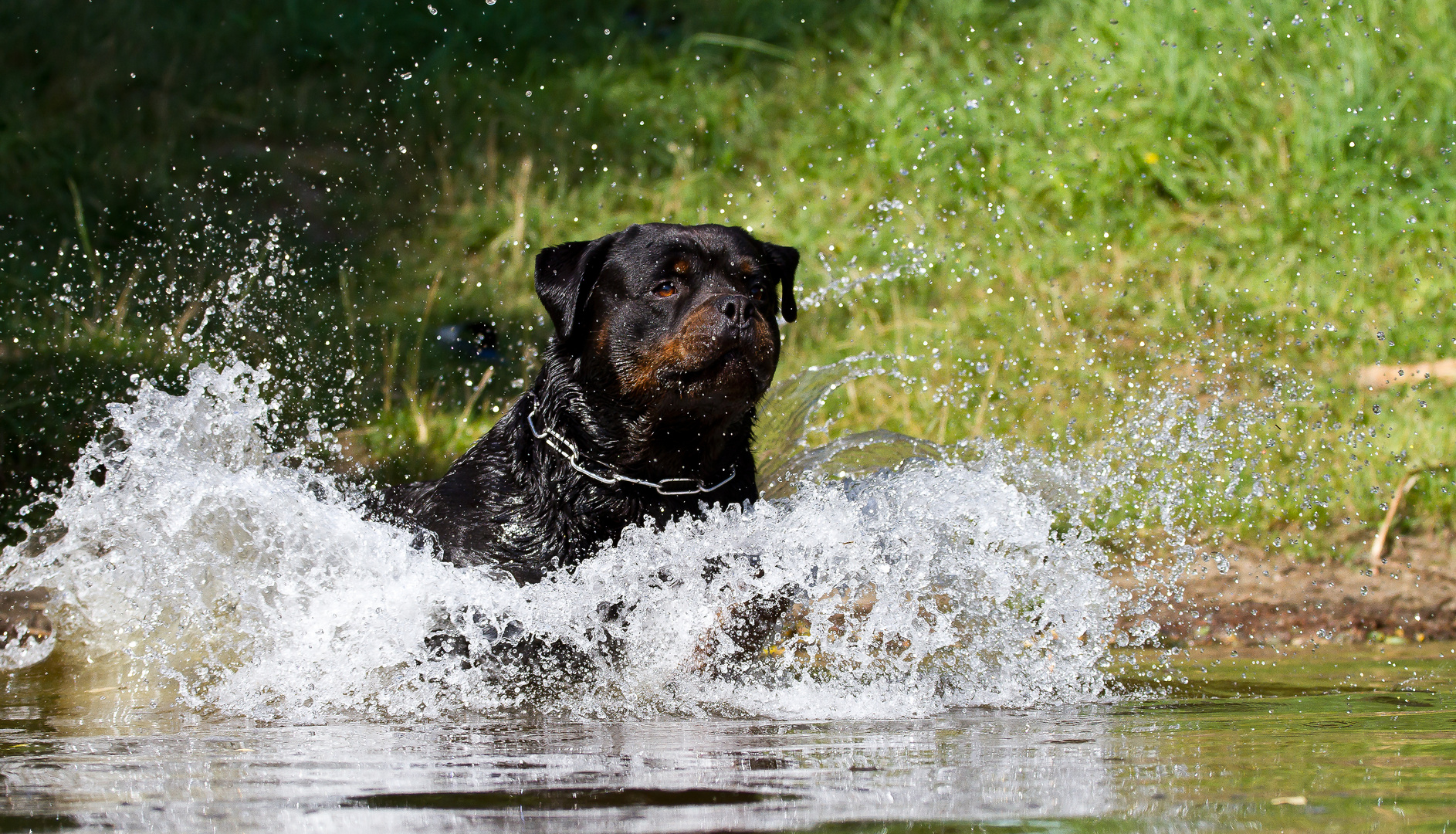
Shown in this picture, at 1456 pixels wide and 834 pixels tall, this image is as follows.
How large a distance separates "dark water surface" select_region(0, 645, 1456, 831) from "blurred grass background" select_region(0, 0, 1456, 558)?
270 cm

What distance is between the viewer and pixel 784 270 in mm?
5023

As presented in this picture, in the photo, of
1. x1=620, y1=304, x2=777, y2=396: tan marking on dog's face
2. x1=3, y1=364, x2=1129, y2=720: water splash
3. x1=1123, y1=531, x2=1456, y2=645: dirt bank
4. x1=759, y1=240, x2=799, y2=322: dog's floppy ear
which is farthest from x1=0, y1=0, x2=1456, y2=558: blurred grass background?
x1=620, y1=304, x2=777, y2=396: tan marking on dog's face

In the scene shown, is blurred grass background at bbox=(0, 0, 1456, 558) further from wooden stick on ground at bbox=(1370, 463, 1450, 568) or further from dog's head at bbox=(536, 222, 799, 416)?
dog's head at bbox=(536, 222, 799, 416)

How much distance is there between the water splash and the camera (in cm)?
402

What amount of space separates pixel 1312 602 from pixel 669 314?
2740mm

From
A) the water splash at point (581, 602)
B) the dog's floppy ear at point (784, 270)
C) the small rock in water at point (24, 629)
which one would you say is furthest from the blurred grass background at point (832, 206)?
the dog's floppy ear at point (784, 270)

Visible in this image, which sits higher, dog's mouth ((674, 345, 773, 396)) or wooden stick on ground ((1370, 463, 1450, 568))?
dog's mouth ((674, 345, 773, 396))

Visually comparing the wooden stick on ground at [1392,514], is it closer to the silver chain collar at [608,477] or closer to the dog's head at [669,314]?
the dog's head at [669,314]

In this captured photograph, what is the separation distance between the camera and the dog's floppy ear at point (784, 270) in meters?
4.97

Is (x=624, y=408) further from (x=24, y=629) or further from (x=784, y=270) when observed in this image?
(x=24, y=629)

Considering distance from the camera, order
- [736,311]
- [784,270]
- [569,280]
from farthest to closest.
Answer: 1. [784,270]
2. [569,280]
3. [736,311]

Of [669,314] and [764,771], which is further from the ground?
[669,314]

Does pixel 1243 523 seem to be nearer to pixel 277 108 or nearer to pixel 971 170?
pixel 971 170

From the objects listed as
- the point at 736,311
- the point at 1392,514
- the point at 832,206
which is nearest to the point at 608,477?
the point at 736,311
